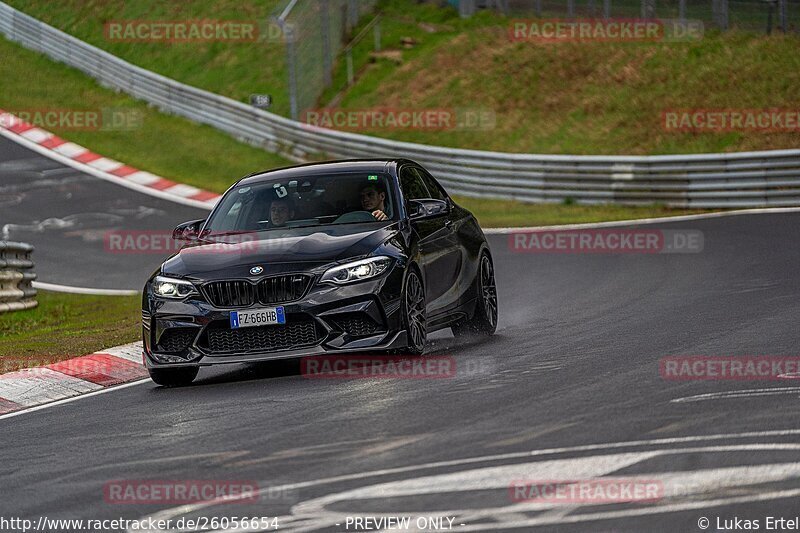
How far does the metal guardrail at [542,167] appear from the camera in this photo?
79.1 ft

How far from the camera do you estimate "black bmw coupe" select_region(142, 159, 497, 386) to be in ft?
33.1

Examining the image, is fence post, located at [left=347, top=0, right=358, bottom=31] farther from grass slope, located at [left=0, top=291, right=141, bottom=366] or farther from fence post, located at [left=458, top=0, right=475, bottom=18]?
grass slope, located at [left=0, top=291, right=141, bottom=366]

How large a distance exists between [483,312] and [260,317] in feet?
9.05

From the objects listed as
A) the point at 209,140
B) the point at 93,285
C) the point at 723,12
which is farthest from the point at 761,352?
the point at 209,140

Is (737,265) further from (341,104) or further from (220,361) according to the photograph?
(341,104)

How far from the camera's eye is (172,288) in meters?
10.4

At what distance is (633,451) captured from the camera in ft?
22.0

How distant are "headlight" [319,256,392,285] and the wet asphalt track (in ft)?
2.36
